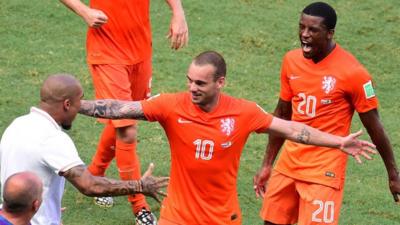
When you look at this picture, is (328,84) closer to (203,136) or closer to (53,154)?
(203,136)

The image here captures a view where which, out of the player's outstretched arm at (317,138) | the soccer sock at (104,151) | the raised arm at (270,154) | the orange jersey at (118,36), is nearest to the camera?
the player's outstretched arm at (317,138)

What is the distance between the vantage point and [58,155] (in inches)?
289

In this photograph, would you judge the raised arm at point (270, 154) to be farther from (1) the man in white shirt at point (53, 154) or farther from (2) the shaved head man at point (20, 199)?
(2) the shaved head man at point (20, 199)

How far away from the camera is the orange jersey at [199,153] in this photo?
8.36 meters

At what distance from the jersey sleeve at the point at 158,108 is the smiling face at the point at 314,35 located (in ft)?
4.89

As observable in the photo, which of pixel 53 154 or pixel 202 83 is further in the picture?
pixel 202 83

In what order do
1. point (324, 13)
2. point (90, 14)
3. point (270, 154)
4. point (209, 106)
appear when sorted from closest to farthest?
1. point (209, 106)
2. point (324, 13)
3. point (270, 154)
4. point (90, 14)

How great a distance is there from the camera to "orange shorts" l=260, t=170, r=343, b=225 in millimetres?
9180

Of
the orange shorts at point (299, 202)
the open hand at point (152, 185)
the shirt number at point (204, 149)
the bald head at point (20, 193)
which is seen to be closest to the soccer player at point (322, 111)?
the orange shorts at point (299, 202)

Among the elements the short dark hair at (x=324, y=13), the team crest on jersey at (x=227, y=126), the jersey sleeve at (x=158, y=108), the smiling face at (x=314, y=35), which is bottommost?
the team crest on jersey at (x=227, y=126)

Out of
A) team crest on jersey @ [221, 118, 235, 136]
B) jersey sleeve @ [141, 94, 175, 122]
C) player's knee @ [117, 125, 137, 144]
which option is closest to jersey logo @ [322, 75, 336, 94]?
team crest on jersey @ [221, 118, 235, 136]

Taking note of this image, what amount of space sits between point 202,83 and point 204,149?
54 centimetres

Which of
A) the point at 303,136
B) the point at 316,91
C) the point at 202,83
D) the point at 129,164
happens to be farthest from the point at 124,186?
the point at 129,164

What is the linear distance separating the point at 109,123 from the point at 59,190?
302 centimetres
